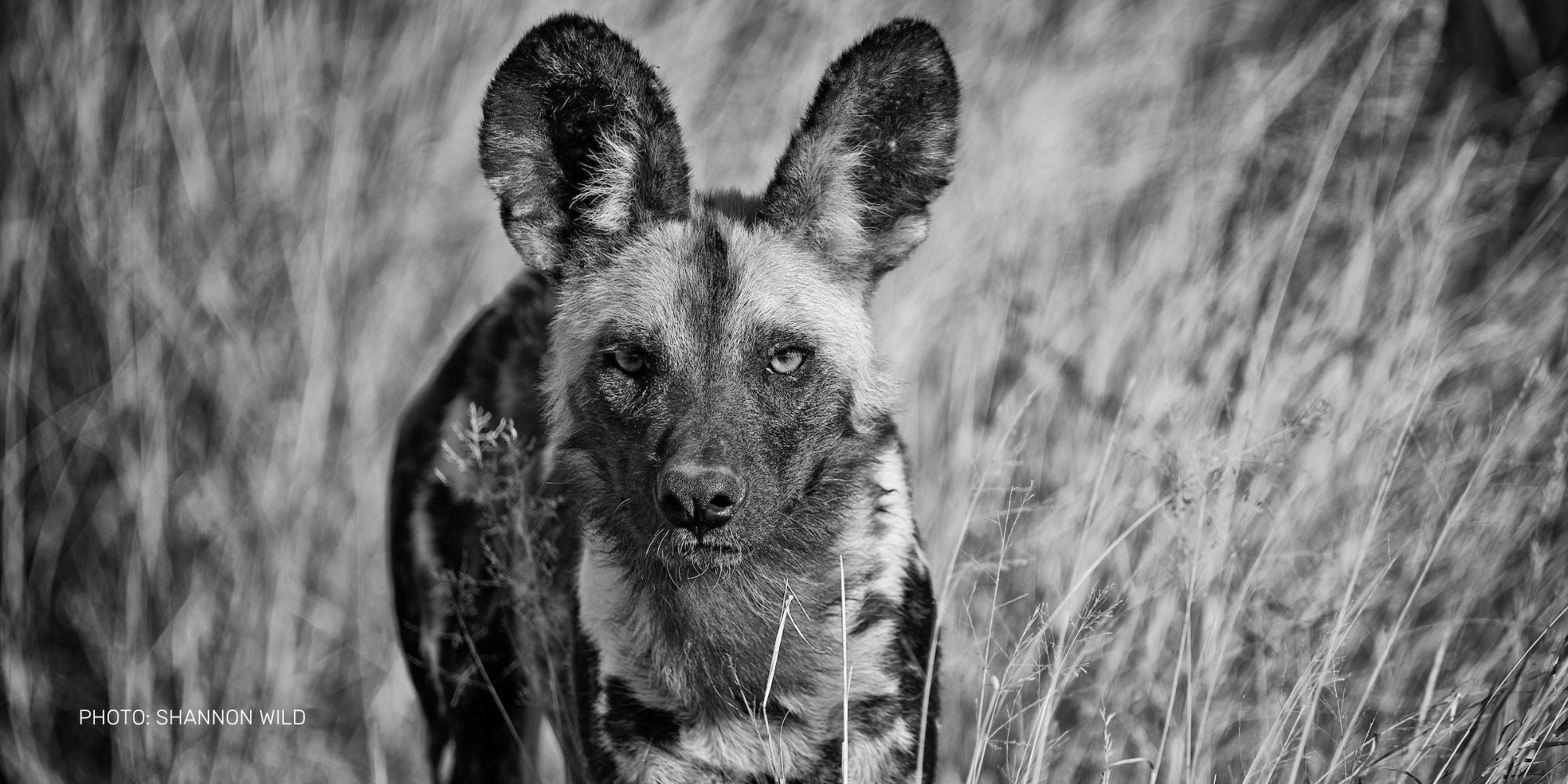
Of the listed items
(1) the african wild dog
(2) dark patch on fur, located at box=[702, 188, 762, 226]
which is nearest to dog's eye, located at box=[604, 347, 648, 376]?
(1) the african wild dog

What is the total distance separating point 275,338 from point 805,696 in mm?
2788

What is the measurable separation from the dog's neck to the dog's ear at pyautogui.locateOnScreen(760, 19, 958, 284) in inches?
18.7

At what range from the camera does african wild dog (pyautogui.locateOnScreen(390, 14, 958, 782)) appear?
86.7 inches

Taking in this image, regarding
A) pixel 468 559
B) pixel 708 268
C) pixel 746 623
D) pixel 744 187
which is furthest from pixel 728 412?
pixel 744 187

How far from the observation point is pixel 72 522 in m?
4.29

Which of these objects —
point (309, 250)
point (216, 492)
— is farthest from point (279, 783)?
point (309, 250)

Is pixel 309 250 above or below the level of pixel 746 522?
above

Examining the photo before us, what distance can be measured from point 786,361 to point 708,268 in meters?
0.24

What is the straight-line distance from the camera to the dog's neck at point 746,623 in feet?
7.41

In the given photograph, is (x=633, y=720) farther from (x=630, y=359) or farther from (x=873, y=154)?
(x=873, y=154)

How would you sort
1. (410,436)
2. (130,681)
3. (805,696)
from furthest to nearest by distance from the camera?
(130,681)
(410,436)
(805,696)

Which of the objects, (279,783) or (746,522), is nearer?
(746,522)

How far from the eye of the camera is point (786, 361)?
7.61 feet

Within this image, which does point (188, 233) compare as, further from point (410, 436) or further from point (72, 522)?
point (410, 436)
